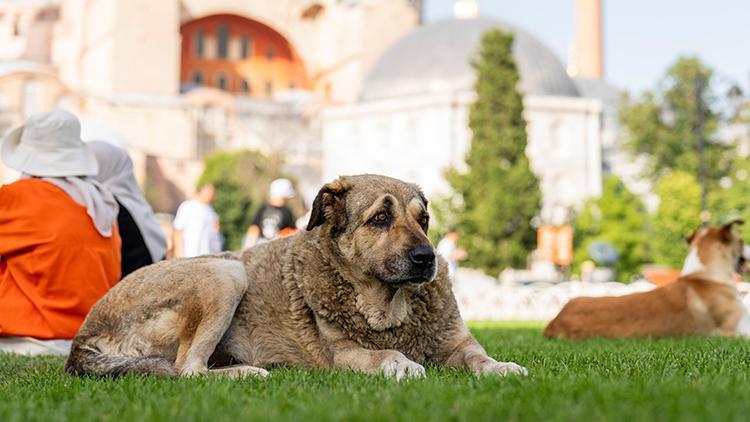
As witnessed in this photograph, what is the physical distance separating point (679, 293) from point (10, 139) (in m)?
6.31

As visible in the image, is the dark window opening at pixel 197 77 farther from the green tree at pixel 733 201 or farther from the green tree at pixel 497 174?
the green tree at pixel 497 174

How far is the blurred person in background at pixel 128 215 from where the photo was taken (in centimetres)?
870

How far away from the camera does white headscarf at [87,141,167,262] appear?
344 inches

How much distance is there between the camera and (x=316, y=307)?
535cm

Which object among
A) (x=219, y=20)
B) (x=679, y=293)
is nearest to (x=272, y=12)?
(x=219, y=20)

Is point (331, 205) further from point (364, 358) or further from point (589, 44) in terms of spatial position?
point (589, 44)

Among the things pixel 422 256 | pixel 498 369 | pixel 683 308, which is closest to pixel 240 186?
pixel 683 308

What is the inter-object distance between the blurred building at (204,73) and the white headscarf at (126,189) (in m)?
60.5

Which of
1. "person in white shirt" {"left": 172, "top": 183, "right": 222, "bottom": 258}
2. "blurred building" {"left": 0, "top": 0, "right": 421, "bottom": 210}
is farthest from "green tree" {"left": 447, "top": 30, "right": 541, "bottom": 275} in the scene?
"blurred building" {"left": 0, "top": 0, "right": 421, "bottom": 210}

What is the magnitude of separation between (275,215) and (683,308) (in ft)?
19.2

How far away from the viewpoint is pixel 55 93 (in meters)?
73.9

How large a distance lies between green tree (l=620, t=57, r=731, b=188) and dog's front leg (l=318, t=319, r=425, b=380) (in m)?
54.6

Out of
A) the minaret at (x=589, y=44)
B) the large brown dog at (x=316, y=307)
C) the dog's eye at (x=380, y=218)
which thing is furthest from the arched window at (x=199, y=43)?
the dog's eye at (x=380, y=218)

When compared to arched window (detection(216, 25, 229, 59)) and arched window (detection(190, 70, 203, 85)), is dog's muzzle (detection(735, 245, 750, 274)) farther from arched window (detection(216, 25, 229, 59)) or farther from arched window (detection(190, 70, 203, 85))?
arched window (detection(216, 25, 229, 59))
